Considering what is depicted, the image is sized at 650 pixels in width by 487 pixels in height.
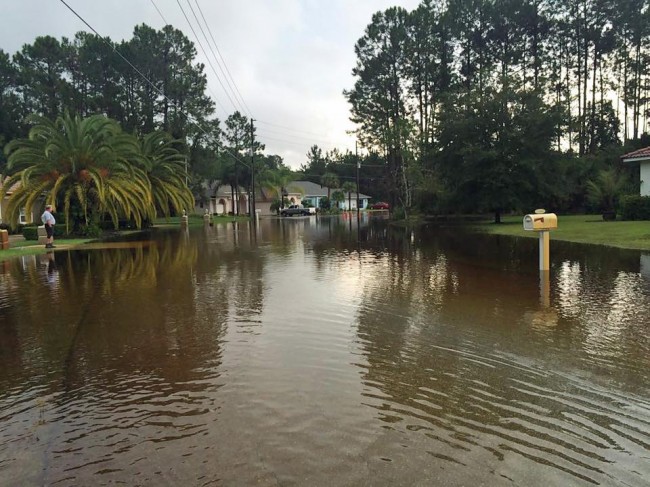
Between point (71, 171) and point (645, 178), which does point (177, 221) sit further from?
point (645, 178)

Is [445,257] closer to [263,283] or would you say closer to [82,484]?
[263,283]

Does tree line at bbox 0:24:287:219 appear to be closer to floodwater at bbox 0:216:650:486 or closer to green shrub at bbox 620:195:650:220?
green shrub at bbox 620:195:650:220

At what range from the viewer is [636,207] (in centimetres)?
2525

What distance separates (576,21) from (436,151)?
18.5m

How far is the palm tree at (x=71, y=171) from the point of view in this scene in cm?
2555

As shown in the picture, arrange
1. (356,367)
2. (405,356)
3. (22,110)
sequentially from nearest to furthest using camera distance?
(356,367) < (405,356) < (22,110)

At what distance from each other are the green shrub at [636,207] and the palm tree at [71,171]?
85.9ft

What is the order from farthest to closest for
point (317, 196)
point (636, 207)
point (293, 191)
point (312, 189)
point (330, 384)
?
1. point (312, 189)
2. point (317, 196)
3. point (293, 191)
4. point (636, 207)
5. point (330, 384)

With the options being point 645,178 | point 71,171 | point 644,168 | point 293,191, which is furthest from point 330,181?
point 645,178

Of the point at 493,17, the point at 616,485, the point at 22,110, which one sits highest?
the point at 493,17

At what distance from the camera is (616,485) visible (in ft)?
9.99

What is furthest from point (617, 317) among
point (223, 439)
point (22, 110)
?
point (22, 110)

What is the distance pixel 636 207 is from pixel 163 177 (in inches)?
1235

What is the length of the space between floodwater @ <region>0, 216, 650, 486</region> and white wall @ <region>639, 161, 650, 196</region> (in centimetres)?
1978
